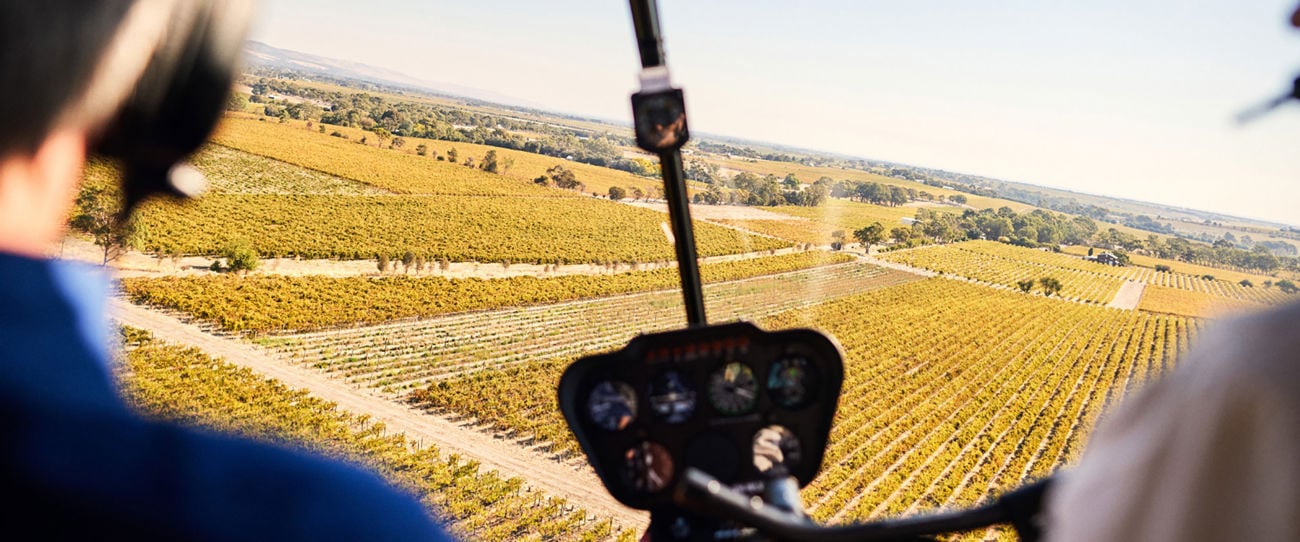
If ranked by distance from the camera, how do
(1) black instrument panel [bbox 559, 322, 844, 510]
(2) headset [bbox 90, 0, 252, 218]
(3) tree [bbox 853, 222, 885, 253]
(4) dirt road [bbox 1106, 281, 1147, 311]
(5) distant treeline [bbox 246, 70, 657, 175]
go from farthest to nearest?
1. (5) distant treeline [bbox 246, 70, 657, 175]
2. (4) dirt road [bbox 1106, 281, 1147, 311]
3. (3) tree [bbox 853, 222, 885, 253]
4. (1) black instrument panel [bbox 559, 322, 844, 510]
5. (2) headset [bbox 90, 0, 252, 218]

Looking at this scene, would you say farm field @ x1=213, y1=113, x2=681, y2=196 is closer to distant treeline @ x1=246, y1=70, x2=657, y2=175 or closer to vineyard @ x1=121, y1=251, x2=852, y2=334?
distant treeline @ x1=246, y1=70, x2=657, y2=175

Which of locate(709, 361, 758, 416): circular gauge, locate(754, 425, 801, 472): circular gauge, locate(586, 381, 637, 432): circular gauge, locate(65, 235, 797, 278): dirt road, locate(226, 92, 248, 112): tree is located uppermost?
locate(226, 92, 248, 112): tree

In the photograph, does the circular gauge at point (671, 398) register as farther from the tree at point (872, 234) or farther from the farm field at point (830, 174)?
the tree at point (872, 234)

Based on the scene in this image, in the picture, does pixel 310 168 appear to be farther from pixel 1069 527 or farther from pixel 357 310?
pixel 1069 527

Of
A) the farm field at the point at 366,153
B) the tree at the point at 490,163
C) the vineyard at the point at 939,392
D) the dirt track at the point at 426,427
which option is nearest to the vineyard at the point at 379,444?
the dirt track at the point at 426,427

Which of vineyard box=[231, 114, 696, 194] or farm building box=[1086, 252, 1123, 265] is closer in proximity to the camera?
farm building box=[1086, 252, 1123, 265]

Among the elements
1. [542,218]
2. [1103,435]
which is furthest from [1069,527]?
[542,218]

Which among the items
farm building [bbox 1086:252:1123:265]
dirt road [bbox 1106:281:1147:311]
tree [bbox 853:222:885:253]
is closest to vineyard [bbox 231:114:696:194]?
dirt road [bbox 1106:281:1147:311]

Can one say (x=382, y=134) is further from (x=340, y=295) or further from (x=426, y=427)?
(x=426, y=427)
